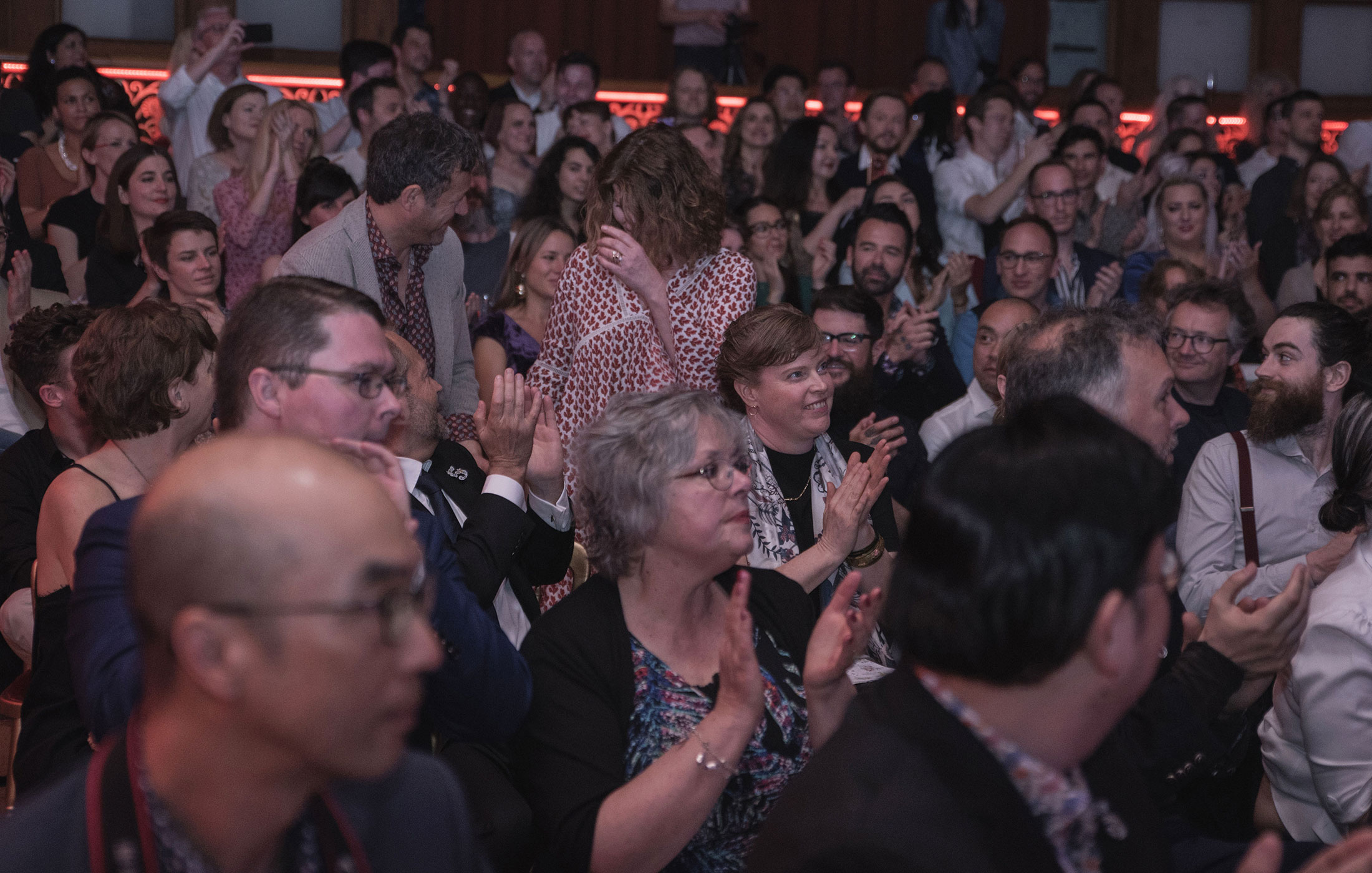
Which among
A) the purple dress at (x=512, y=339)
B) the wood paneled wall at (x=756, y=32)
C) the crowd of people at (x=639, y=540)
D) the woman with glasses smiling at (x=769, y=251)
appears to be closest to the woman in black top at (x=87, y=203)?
the crowd of people at (x=639, y=540)

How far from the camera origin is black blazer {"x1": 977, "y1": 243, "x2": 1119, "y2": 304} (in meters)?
5.32

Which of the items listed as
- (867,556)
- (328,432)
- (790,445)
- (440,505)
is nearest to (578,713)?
(328,432)

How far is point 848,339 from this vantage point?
13.1ft

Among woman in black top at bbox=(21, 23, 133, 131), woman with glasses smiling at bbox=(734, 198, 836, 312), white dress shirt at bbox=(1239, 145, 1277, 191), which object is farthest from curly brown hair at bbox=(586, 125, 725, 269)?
white dress shirt at bbox=(1239, 145, 1277, 191)

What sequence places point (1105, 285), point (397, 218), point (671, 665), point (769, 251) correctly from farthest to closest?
point (1105, 285), point (769, 251), point (397, 218), point (671, 665)

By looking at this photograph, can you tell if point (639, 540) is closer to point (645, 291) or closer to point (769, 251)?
point (645, 291)

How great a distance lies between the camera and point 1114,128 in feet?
25.4

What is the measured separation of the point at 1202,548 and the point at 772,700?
1579 millimetres

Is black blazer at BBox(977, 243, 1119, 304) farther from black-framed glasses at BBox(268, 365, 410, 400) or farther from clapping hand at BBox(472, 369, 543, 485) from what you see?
black-framed glasses at BBox(268, 365, 410, 400)

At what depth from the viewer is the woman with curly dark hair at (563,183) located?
519cm

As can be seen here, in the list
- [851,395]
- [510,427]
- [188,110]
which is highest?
[188,110]

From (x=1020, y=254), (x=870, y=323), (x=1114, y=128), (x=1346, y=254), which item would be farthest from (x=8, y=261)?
(x=1114, y=128)

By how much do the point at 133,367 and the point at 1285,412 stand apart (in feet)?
8.86

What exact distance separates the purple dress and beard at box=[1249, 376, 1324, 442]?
2326mm
